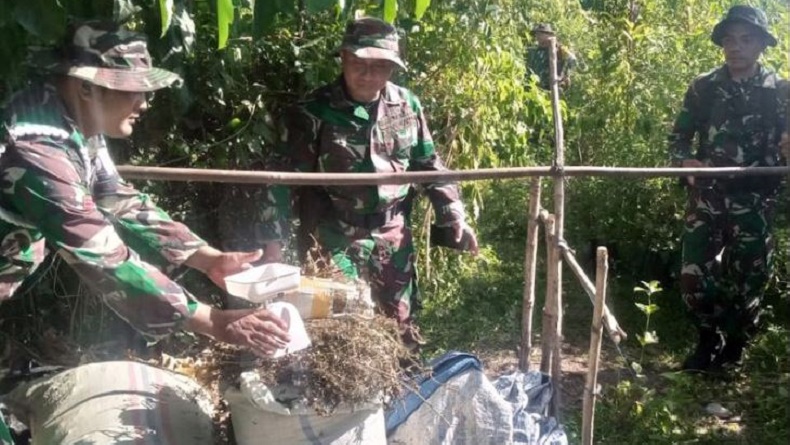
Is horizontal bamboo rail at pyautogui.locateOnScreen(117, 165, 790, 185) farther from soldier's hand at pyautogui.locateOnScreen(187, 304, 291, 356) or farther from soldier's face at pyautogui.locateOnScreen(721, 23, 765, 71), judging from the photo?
soldier's face at pyautogui.locateOnScreen(721, 23, 765, 71)

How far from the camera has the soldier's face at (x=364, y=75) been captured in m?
3.30

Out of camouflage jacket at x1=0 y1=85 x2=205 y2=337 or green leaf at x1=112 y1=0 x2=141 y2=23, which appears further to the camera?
green leaf at x1=112 y1=0 x2=141 y2=23

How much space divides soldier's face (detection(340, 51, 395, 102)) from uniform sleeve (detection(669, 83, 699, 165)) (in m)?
1.74

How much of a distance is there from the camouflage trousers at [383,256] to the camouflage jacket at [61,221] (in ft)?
3.76

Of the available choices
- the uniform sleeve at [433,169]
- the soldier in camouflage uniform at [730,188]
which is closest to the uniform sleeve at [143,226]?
the uniform sleeve at [433,169]

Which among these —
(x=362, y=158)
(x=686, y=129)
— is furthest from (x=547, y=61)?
(x=362, y=158)

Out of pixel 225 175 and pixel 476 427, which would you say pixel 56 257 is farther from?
pixel 476 427

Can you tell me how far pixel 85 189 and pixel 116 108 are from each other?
0.72 ft

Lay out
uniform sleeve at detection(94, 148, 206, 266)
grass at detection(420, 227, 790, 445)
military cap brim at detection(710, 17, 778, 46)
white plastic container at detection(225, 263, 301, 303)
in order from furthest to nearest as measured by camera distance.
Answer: military cap brim at detection(710, 17, 778, 46) < grass at detection(420, 227, 790, 445) < uniform sleeve at detection(94, 148, 206, 266) < white plastic container at detection(225, 263, 301, 303)

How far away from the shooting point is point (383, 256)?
3486 mm

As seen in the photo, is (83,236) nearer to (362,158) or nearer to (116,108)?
(116,108)

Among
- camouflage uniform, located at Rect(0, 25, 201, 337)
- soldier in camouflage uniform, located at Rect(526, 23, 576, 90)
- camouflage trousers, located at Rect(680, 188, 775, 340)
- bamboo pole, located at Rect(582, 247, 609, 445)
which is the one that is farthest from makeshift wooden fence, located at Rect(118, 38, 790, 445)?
soldier in camouflage uniform, located at Rect(526, 23, 576, 90)

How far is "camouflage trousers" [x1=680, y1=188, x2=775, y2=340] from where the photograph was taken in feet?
14.5

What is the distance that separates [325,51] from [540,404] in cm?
166
